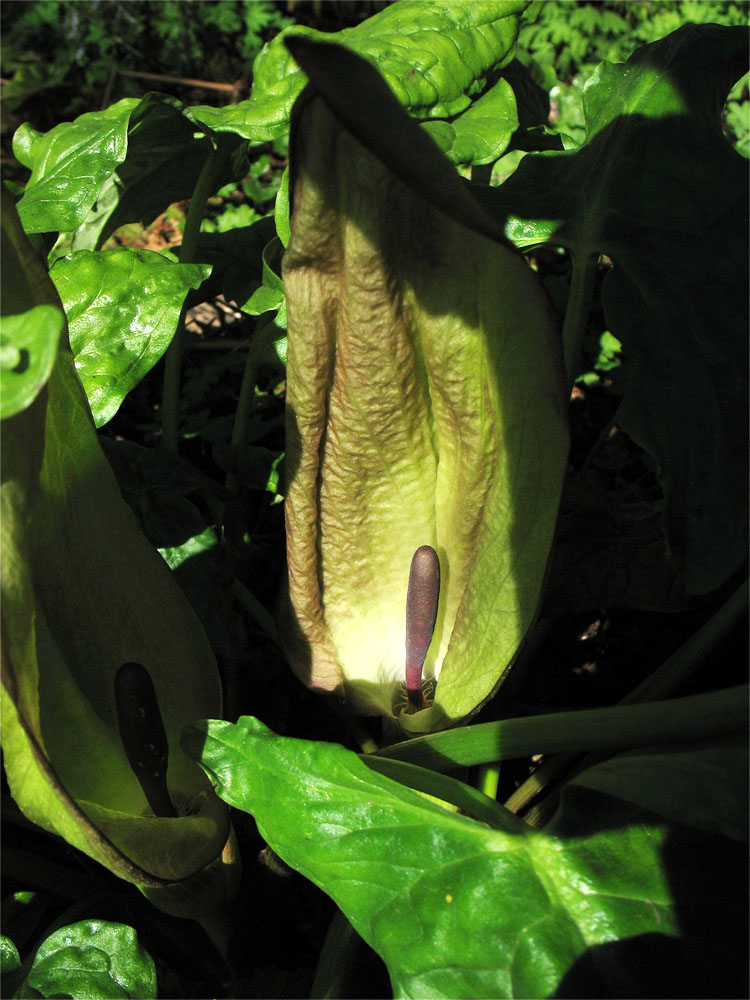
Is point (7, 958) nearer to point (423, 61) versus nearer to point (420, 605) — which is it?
point (420, 605)

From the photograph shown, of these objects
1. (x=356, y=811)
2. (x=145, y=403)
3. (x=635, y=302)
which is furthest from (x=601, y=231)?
(x=145, y=403)

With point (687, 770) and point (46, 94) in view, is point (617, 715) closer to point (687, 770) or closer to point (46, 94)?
point (687, 770)

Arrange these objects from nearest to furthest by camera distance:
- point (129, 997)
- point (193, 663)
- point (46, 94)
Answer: point (129, 997) → point (193, 663) → point (46, 94)

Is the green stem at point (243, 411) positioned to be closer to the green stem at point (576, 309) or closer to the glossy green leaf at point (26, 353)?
the green stem at point (576, 309)

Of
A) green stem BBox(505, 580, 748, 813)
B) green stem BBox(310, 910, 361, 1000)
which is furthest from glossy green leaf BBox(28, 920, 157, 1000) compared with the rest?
green stem BBox(505, 580, 748, 813)

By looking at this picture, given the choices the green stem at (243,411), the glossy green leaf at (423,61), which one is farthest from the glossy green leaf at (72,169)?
the green stem at (243,411)

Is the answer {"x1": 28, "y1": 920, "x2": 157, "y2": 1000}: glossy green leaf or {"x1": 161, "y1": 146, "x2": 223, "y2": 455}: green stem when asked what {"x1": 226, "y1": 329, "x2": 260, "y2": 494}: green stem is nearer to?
{"x1": 161, "y1": 146, "x2": 223, "y2": 455}: green stem
